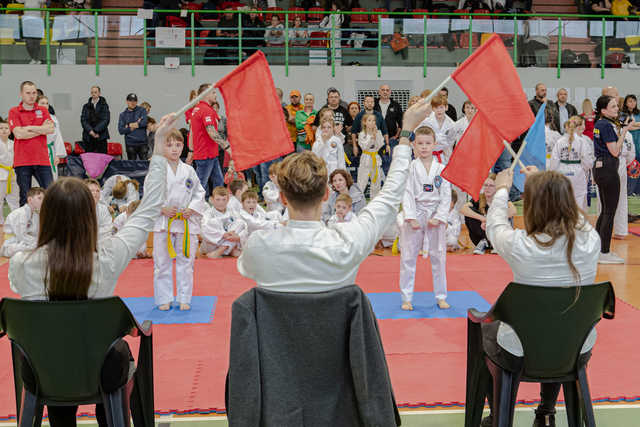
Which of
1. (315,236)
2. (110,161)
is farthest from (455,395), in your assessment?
(110,161)

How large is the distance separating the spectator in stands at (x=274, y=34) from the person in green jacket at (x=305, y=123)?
394cm

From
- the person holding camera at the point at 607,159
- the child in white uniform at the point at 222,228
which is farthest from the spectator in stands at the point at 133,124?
the person holding camera at the point at 607,159

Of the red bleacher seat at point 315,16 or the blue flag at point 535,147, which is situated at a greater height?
the red bleacher seat at point 315,16

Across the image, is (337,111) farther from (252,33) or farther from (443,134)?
(252,33)

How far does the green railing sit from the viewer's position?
14.6m

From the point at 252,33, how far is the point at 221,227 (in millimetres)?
8220

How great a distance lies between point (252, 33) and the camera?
1578cm

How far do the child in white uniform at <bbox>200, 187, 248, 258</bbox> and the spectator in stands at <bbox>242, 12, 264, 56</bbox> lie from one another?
7079mm

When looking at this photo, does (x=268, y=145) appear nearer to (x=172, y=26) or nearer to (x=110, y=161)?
(x=110, y=161)

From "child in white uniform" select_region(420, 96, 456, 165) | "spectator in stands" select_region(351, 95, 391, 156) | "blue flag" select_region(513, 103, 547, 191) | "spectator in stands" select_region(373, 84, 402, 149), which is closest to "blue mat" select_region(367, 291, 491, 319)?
"blue flag" select_region(513, 103, 547, 191)

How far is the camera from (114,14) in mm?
16125

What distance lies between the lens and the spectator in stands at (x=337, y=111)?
38.1ft

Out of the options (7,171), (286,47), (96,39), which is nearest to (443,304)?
(7,171)

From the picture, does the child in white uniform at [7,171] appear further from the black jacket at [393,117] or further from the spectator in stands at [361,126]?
the black jacket at [393,117]
